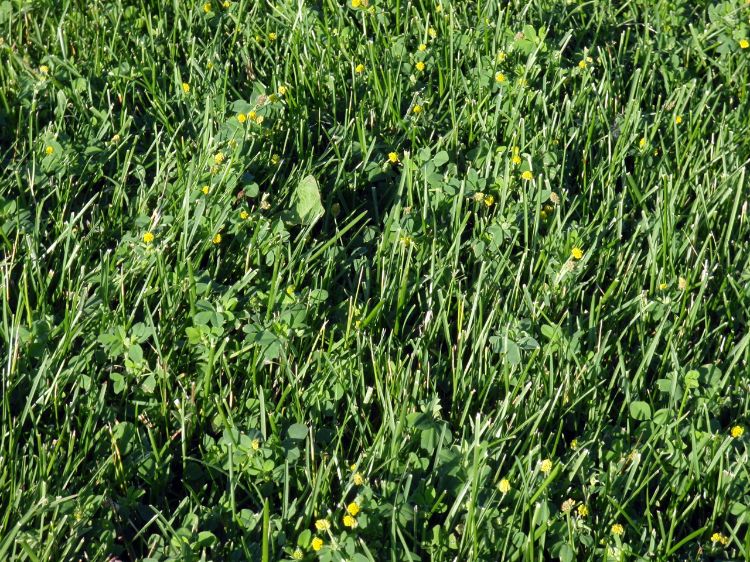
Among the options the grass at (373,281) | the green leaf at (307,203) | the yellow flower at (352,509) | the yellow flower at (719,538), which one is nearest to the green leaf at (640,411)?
the grass at (373,281)

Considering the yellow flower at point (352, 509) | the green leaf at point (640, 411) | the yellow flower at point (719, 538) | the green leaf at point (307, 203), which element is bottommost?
the yellow flower at point (719, 538)

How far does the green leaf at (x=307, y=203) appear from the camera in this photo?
2.89 m

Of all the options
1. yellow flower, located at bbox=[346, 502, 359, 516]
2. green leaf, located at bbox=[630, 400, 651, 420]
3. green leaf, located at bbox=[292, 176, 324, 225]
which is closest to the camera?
yellow flower, located at bbox=[346, 502, 359, 516]

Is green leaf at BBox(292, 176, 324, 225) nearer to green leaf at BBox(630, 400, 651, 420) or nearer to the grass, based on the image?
the grass

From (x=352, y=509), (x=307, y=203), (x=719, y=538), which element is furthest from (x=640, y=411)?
(x=307, y=203)

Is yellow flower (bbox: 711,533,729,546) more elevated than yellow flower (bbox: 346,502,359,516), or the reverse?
yellow flower (bbox: 346,502,359,516)

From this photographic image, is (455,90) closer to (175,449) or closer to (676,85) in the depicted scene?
(676,85)

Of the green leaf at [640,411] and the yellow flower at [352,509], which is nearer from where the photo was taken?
the yellow flower at [352,509]

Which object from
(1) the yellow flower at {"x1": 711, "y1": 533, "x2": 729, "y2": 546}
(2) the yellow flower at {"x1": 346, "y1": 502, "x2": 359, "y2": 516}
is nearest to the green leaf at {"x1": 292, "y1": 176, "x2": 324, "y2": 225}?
(2) the yellow flower at {"x1": 346, "y1": 502, "x2": 359, "y2": 516}

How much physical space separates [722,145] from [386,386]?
1550 mm

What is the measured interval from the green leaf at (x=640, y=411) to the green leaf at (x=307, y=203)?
106cm

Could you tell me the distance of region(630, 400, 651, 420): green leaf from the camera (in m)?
2.46

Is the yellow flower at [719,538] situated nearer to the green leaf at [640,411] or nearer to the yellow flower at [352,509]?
the green leaf at [640,411]

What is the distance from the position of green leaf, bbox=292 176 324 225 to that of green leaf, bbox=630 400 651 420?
106 cm
